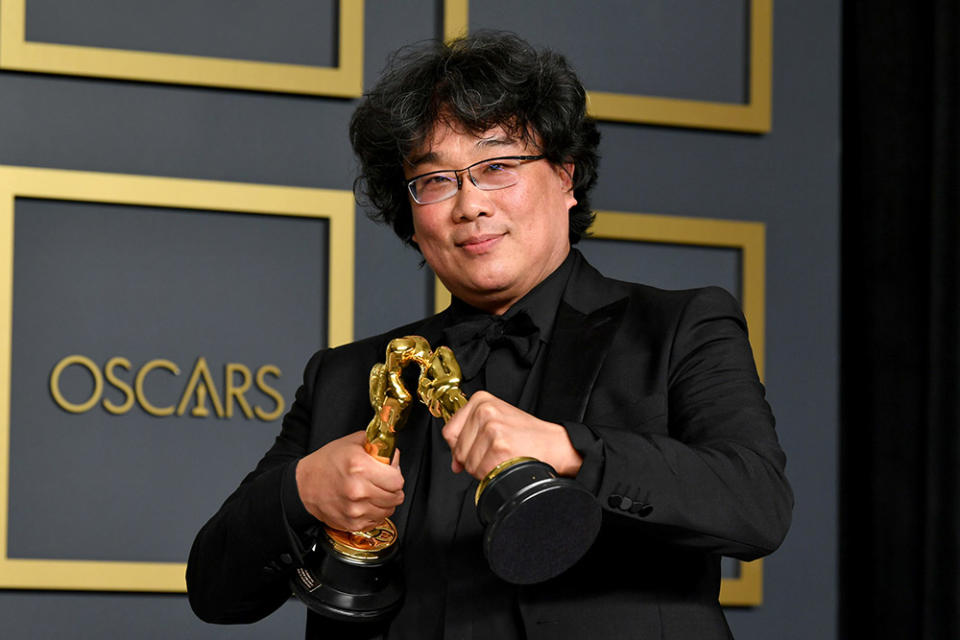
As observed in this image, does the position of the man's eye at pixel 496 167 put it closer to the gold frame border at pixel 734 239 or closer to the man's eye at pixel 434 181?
the man's eye at pixel 434 181

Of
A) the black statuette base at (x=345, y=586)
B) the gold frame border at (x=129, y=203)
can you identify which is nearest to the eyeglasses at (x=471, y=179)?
the black statuette base at (x=345, y=586)

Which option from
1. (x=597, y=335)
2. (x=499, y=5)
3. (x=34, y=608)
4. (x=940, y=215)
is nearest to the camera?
(x=597, y=335)

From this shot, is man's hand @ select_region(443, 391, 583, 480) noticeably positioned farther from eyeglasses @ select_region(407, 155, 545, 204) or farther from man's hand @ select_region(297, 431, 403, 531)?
eyeglasses @ select_region(407, 155, 545, 204)

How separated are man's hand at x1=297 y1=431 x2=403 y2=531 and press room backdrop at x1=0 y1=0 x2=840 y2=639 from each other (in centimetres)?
114

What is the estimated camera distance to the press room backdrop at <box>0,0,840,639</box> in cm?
263

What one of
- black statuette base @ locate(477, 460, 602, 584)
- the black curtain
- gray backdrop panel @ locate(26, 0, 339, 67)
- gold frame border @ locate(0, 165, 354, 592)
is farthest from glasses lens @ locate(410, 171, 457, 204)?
the black curtain

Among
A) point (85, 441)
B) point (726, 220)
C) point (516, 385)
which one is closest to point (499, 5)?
point (726, 220)

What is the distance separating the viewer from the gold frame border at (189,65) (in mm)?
2670

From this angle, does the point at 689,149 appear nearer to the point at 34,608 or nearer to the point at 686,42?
the point at 686,42

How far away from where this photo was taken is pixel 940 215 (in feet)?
8.99

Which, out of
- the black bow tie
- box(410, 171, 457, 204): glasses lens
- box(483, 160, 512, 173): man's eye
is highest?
box(483, 160, 512, 173): man's eye

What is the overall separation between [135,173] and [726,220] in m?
1.12

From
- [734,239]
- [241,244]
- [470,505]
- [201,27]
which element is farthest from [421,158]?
[734,239]

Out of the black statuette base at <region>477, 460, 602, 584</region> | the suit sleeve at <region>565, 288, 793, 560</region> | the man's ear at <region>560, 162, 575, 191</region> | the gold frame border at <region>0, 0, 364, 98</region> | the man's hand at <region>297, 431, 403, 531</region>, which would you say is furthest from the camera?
the gold frame border at <region>0, 0, 364, 98</region>
